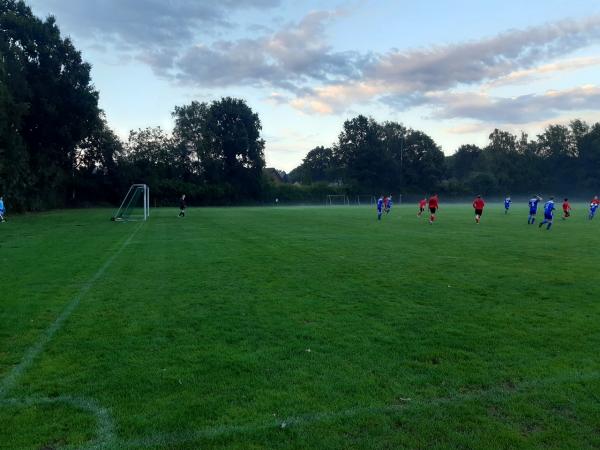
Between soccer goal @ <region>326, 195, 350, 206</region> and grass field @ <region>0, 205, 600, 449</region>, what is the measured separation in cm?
7583

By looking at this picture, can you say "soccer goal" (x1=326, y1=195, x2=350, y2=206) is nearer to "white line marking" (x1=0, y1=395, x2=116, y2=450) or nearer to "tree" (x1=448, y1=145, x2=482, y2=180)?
"tree" (x1=448, y1=145, x2=482, y2=180)

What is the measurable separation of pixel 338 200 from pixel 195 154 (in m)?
27.1

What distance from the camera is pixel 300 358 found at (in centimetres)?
545

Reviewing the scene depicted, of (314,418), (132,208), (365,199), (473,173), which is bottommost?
(314,418)

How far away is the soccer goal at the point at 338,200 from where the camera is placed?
287 feet

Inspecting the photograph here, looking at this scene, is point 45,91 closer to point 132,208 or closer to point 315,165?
point 132,208

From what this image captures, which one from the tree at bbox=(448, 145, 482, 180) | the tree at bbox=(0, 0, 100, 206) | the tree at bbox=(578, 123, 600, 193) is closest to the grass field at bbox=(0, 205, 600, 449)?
the tree at bbox=(0, 0, 100, 206)

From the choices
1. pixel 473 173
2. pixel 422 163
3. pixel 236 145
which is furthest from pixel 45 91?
pixel 473 173

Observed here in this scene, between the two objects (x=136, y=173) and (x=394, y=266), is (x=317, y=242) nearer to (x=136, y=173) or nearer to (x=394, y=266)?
(x=394, y=266)

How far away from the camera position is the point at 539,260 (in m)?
13.1

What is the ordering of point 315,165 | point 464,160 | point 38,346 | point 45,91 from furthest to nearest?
point 464,160 → point 315,165 → point 45,91 → point 38,346

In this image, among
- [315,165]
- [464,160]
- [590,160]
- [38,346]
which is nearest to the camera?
[38,346]

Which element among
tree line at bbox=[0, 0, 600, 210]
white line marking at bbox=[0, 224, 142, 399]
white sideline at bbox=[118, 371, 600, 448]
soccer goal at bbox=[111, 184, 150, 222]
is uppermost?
tree line at bbox=[0, 0, 600, 210]

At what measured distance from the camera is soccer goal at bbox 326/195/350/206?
8744 cm
